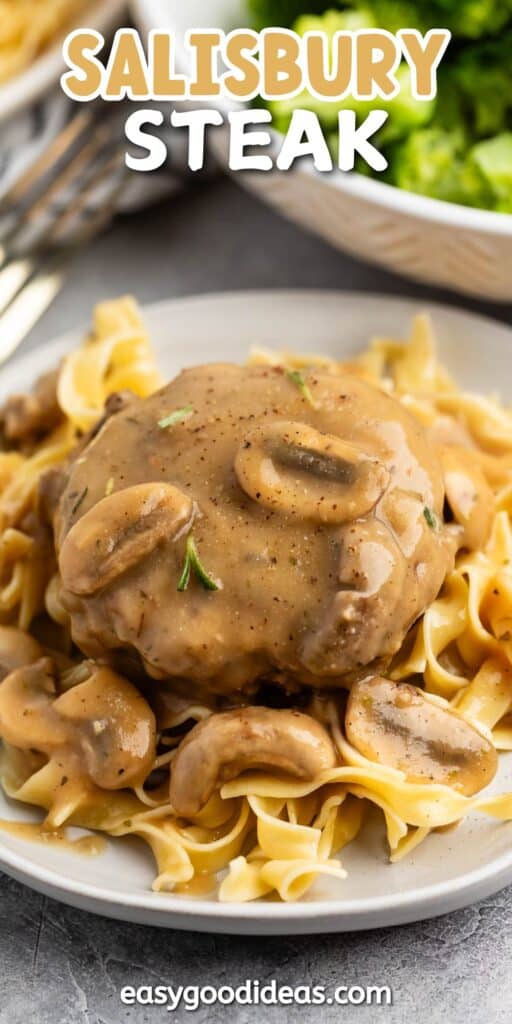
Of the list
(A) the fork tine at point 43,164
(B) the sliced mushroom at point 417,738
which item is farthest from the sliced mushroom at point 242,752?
(A) the fork tine at point 43,164

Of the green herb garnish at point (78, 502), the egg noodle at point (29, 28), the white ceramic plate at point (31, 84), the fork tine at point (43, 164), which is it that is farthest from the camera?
the egg noodle at point (29, 28)

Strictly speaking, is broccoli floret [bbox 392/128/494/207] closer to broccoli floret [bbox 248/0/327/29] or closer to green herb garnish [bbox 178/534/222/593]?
broccoli floret [bbox 248/0/327/29]

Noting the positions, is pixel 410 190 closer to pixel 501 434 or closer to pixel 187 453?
pixel 501 434

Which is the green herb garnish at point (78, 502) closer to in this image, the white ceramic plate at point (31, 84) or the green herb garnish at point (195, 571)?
the green herb garnish at point (195, 571)

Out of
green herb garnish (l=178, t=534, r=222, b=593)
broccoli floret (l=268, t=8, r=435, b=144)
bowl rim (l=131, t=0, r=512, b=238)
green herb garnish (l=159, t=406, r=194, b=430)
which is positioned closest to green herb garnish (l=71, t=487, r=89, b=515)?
green herb garnish (l=159, t=406, r=194, b=430)

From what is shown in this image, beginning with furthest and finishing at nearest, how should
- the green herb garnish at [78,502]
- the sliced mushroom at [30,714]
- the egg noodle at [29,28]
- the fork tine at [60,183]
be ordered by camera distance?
the egg noodle at [29,28]
the fork tine at [60,183]
the green herb garnish at [78,502]
the sliced mushroom at [30,714]

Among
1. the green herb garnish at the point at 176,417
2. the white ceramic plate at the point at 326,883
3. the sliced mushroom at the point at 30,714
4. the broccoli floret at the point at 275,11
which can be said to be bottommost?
the white ceramic plate at the point at 326,883

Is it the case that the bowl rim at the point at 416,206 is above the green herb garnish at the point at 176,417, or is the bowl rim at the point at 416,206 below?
above

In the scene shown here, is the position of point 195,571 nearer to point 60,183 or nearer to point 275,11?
point 60,183
